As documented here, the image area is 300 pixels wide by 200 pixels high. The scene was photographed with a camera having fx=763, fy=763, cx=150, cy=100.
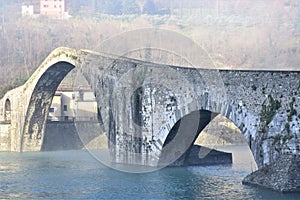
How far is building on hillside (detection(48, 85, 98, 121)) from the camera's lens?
7294 cm

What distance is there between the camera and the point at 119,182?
38656 millimetres

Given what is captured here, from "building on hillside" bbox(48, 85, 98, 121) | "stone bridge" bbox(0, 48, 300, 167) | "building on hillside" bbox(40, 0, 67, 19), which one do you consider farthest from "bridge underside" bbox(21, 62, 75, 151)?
"building on hillside" bbox(40, 0, 67, 19)

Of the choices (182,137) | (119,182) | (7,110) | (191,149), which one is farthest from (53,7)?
(119,182)

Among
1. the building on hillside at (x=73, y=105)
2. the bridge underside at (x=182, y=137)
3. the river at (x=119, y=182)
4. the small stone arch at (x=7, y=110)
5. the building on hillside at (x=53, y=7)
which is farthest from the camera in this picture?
the building on hillside at (x=53, y=7)

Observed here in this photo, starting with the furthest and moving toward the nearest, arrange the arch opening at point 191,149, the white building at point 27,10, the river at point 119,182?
1. the white building at point 27,10
2. the arch opening at point 191,149
3. the river at point 119,182

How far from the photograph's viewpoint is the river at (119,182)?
3416cm

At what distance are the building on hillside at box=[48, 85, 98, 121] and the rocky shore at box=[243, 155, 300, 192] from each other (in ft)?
128

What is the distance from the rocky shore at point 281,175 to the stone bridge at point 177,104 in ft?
2.27

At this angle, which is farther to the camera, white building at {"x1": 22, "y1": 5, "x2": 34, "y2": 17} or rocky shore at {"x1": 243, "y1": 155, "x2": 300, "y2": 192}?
white building at {"x1": 22, "y1": 5, "x2": 34, "y2": 17}

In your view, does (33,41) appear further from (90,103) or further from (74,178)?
(74,178)

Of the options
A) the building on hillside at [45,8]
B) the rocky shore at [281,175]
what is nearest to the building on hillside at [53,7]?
the building on hillside at [45,8]

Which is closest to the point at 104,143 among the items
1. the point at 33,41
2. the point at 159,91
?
the point at 159,91

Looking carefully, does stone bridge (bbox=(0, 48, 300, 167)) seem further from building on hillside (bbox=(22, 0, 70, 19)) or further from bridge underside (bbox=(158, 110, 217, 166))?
building on hillside (bbox=(22, 0, 70, 19))

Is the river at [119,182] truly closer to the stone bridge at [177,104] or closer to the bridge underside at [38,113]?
the stone bridge at [177,104]
